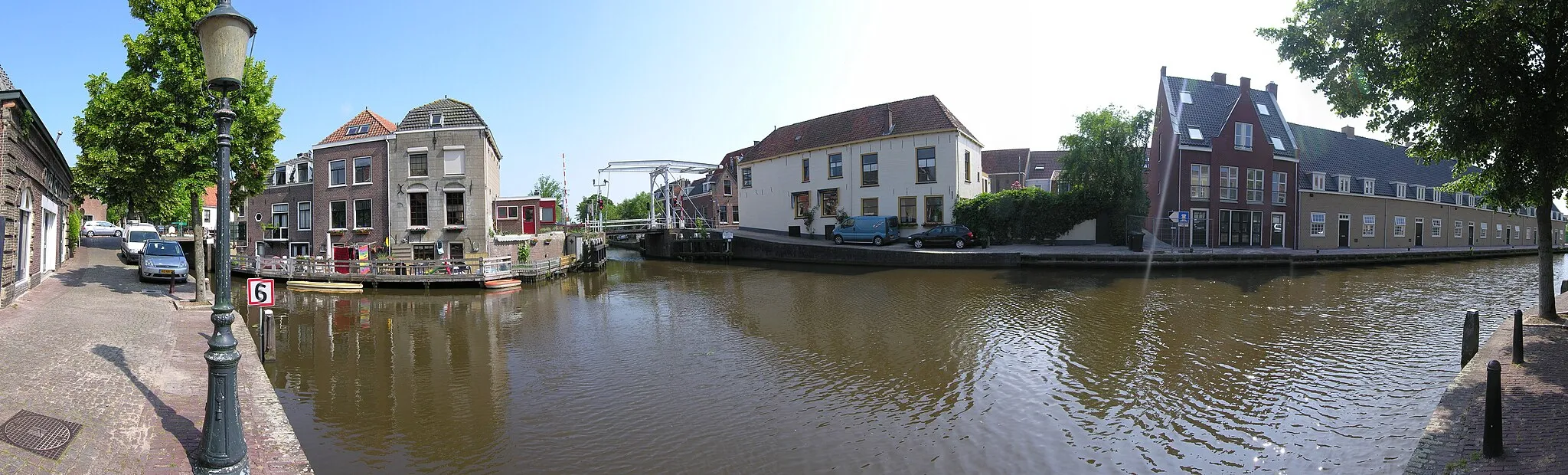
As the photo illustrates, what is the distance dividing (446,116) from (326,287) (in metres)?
9.60

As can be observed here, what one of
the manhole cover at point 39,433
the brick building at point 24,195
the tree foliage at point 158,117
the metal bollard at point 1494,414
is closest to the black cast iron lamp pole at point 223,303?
the manhole cover at point 39,433

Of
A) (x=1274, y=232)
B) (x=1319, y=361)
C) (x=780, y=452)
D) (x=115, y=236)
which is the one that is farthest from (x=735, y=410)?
(x=115, y=236)

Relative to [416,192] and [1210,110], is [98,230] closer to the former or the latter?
[416,192]

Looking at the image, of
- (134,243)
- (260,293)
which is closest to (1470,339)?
(260,293)

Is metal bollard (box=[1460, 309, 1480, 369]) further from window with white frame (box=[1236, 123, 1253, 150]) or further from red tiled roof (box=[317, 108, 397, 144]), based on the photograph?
red tiled roof (box=[317, 108, 397, 144])

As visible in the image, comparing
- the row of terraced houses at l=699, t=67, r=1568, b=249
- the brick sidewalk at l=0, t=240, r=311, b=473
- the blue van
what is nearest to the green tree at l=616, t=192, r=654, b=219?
the row of terraced houses at l=699, t=67, r=1568, b=249

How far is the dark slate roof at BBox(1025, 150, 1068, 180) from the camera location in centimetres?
5956

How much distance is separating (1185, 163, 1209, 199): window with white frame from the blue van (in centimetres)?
1485

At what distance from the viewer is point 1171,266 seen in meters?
26.7

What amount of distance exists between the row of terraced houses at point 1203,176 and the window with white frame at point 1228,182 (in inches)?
3.0

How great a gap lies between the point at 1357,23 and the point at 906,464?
414 inches

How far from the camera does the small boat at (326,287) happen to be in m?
20.9

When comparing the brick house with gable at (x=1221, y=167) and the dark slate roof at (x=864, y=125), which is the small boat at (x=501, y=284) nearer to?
the dark slate roof at (x=864, y=125)

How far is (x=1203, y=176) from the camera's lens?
33.0 m
